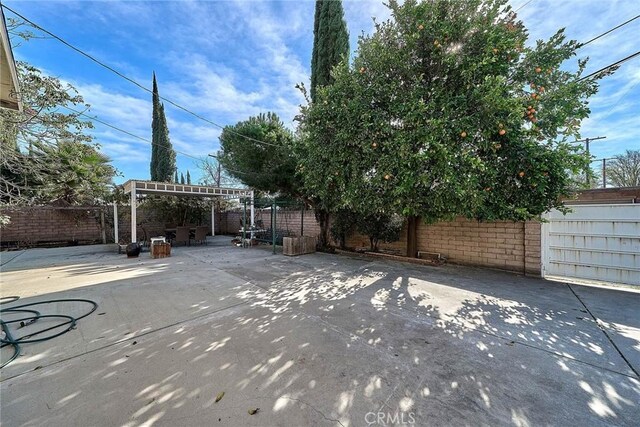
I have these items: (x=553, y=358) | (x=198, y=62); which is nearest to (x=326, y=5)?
(x=198, y=62)

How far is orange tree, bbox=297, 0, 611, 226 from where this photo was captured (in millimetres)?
4410

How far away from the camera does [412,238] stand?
7.12 metres

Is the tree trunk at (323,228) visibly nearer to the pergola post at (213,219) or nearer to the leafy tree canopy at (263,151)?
the leafy tree canopy at (263,151)

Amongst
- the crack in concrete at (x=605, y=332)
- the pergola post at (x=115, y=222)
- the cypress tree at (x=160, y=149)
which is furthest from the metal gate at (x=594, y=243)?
the cypress tree at (x=160, y=149)

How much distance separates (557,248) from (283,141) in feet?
24.4

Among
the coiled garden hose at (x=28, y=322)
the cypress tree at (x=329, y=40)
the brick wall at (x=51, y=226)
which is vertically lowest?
the coiled garden hose at (x=28, y=322)

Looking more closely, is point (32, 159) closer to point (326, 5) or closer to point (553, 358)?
point (553, 358)

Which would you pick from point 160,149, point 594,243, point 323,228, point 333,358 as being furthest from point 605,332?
point 160,149

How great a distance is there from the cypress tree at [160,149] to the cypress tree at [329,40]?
13.3 metres

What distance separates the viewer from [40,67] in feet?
13.5

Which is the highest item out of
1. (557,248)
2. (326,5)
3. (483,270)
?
(326,5)

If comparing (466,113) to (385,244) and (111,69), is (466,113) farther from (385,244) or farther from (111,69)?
(111,69)

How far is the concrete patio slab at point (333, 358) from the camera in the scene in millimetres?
1705

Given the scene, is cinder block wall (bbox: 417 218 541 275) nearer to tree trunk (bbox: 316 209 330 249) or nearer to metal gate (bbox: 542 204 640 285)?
metal gate (bbox: 542 204 640 285)
